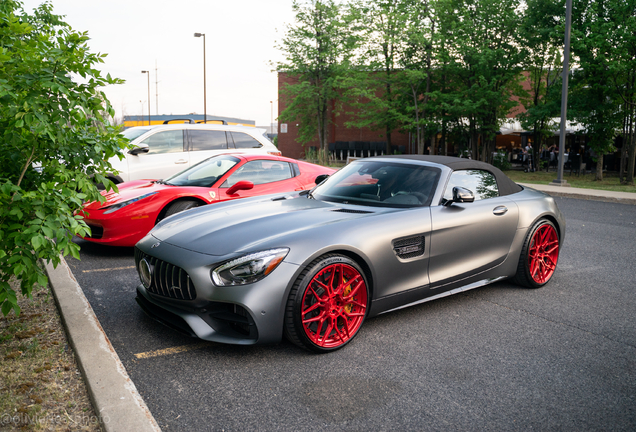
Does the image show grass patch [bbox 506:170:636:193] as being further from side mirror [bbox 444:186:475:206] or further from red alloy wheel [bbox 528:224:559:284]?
side mirror [bbox 444:186:475:206]

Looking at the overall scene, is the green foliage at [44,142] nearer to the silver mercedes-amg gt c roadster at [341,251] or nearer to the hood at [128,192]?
the silver mercedes-amg gt c roadster at [341,251]

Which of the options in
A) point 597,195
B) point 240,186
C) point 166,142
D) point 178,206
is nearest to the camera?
point 240,186

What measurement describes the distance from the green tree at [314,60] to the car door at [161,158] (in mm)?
26348

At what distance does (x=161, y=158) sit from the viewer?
412 inches

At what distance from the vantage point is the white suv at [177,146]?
10.2 m

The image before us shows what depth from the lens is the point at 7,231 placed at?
10.4 feet

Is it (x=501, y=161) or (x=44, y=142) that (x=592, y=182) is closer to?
(x=501, y=161)

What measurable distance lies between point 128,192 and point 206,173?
1.12 m

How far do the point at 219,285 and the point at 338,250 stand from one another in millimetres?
885

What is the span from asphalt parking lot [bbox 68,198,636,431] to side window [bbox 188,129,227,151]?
6029 mm

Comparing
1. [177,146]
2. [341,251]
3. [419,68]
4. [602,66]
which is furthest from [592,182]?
[341,251]

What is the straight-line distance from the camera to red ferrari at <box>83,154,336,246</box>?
6383mm

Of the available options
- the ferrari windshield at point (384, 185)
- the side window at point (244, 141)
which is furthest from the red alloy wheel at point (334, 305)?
the side window at point (244, 141)

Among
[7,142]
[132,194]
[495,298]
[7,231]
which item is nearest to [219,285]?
[7,231]
